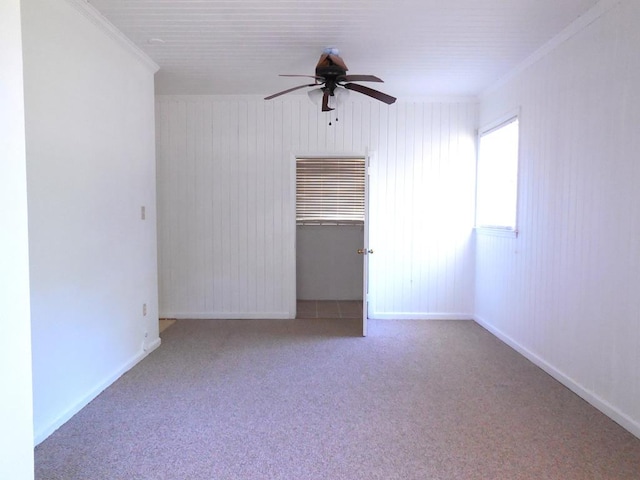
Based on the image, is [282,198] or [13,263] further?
[282,198]

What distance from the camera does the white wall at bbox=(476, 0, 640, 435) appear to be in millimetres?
2482

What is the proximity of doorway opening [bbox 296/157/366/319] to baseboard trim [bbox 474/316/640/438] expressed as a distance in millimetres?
2590

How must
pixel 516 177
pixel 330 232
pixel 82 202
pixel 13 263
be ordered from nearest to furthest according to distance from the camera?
pixel 13 263 < pixel 82 202 < pixel 516 177 < pixel 330 232

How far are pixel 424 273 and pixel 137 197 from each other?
3.34m

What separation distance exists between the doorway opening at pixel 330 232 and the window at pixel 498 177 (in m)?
1.81

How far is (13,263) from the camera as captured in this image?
119 centimetres

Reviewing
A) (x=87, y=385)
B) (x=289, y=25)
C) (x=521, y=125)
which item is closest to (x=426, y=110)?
(x=521, y=125)

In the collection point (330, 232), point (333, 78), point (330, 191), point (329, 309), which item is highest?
point (333, 78)

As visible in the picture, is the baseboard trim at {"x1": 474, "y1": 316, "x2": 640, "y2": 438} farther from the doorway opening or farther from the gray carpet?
the doorway opening

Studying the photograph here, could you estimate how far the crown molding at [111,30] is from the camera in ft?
8.87

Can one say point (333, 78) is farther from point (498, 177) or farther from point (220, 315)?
point (220, 315)

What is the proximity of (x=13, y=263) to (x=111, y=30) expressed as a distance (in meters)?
2.60

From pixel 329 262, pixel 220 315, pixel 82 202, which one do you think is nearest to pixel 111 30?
pixel 82 202

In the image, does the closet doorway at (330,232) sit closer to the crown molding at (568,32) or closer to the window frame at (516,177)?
the window frame at (516,177)
